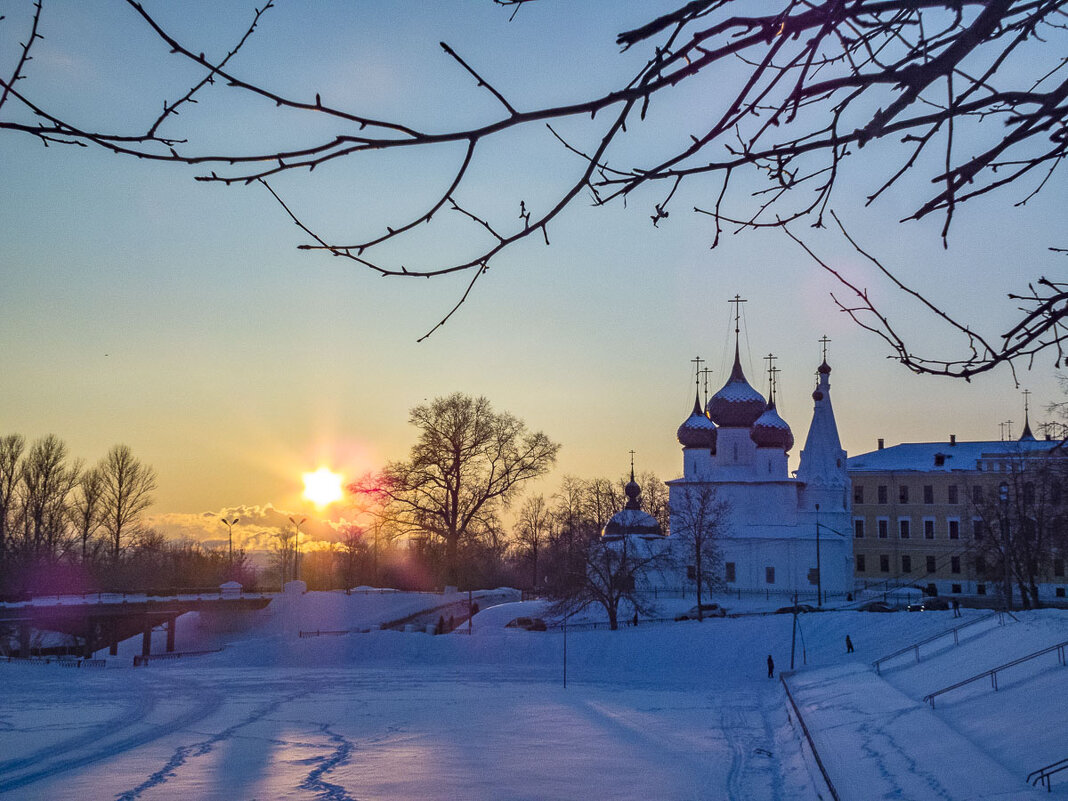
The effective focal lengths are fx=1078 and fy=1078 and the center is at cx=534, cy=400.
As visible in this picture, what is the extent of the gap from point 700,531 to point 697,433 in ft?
35.2

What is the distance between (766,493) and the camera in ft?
180

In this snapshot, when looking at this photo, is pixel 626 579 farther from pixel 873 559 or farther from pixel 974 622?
pixel 873 559

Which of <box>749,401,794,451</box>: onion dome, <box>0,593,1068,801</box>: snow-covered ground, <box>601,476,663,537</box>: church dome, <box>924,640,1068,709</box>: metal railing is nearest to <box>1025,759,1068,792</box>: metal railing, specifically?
<box>0,593,1068,801</box>: snow-covered ground

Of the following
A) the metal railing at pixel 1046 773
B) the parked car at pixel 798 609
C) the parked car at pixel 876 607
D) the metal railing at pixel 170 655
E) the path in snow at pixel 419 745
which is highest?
the parked car at pixel 876 607

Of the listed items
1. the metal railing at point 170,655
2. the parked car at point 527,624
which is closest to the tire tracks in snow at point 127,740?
the metal railing at point 170,655

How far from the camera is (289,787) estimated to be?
1795cm

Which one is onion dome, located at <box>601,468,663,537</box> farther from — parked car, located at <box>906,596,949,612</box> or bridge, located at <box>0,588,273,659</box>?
bridge, located at <box>0,588,273,659</box>

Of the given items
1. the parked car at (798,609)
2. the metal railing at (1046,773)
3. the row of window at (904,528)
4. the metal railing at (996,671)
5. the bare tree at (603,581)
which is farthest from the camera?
the row of window at (904,528)

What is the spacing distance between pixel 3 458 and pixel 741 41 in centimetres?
6021

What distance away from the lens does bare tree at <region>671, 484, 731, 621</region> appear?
48000 mm

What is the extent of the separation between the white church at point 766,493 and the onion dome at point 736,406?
0.17 ft

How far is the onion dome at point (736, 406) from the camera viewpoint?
5591cm

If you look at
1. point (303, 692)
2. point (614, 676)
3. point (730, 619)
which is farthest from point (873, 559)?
point (303, 692)

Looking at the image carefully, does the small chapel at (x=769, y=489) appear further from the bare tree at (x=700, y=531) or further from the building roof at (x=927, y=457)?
the building roof at (x=927, y=457)
